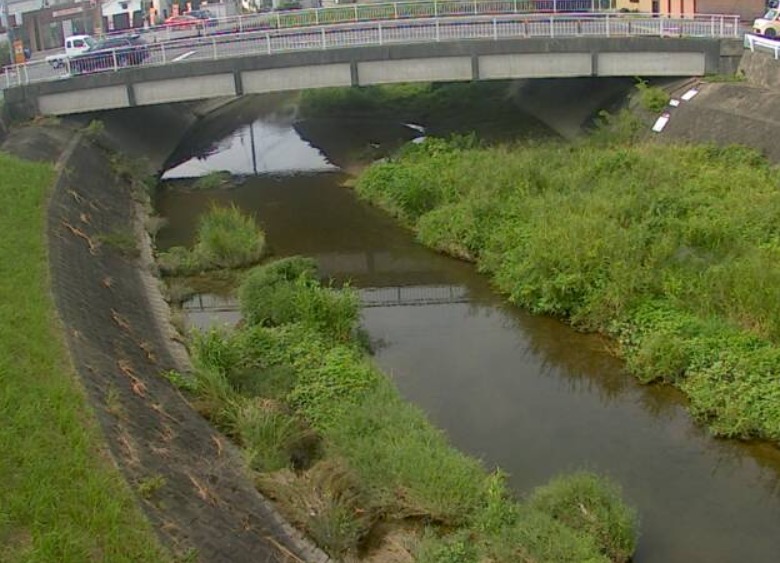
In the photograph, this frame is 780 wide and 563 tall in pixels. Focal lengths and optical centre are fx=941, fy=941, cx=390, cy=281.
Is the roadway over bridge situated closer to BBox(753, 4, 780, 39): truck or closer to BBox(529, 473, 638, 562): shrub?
BBox(753, 4, 780, 39): truck

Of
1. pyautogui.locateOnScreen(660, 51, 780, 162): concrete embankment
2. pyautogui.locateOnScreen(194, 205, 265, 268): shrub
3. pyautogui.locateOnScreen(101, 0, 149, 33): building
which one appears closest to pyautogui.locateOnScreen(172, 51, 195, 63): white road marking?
pyautogui.locateOnScreen(194, 205, 265, 268): shrub

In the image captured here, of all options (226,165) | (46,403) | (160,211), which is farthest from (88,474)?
(226,165)

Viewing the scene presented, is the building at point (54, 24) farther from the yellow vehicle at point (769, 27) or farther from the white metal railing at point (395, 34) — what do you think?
the yellow vehicle at point (769, 27)

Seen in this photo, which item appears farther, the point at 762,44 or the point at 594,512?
the point at 762,44

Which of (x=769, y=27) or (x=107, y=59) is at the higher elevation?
(x=107, y=59)

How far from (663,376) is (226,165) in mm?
28094

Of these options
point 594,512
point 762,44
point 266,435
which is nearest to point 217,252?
point 266,435

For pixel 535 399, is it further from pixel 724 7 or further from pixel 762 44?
pixel 724 7

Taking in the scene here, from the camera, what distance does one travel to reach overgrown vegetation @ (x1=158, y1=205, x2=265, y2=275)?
27.0 meters

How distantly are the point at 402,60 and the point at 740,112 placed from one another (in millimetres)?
12941

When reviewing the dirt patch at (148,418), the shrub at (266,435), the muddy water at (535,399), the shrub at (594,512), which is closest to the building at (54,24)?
the muddy water at (535,399)

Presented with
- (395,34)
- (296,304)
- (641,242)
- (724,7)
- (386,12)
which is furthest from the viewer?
(386,12)

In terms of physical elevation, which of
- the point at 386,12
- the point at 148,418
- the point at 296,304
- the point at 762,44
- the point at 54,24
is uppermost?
the point at 54,24

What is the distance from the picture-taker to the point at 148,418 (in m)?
14.9
